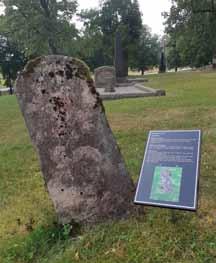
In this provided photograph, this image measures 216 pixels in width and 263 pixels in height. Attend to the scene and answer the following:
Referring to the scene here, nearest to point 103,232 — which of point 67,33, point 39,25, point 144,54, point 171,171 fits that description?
point 171,171

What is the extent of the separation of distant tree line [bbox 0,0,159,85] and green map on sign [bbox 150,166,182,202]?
85.9ft

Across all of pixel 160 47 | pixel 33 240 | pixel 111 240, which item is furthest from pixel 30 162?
pixel 160 47

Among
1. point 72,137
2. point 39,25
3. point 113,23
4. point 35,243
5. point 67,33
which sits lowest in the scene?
point 35,243

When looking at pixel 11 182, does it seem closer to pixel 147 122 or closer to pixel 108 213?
pixel 108 213

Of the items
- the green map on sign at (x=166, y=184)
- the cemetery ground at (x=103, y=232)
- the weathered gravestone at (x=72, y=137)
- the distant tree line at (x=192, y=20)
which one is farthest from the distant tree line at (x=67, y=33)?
the green map on sign at (x=166, y=184)

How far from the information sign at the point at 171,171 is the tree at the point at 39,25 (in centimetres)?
2598

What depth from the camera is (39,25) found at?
1102 inches

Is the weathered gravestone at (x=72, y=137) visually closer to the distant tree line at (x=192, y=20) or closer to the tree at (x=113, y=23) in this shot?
the distant tree line at (x=192, y=20)

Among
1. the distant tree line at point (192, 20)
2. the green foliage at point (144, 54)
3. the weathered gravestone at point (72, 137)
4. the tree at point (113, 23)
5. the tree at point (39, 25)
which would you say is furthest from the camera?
the green foliage at point (144, 54)

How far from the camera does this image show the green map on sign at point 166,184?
317cm

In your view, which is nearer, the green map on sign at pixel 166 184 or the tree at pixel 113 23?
the green map on sign at pixel 166 184

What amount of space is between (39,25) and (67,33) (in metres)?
2.19

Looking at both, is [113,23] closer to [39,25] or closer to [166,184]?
[39,25]

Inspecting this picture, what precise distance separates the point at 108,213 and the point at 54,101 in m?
1.12
